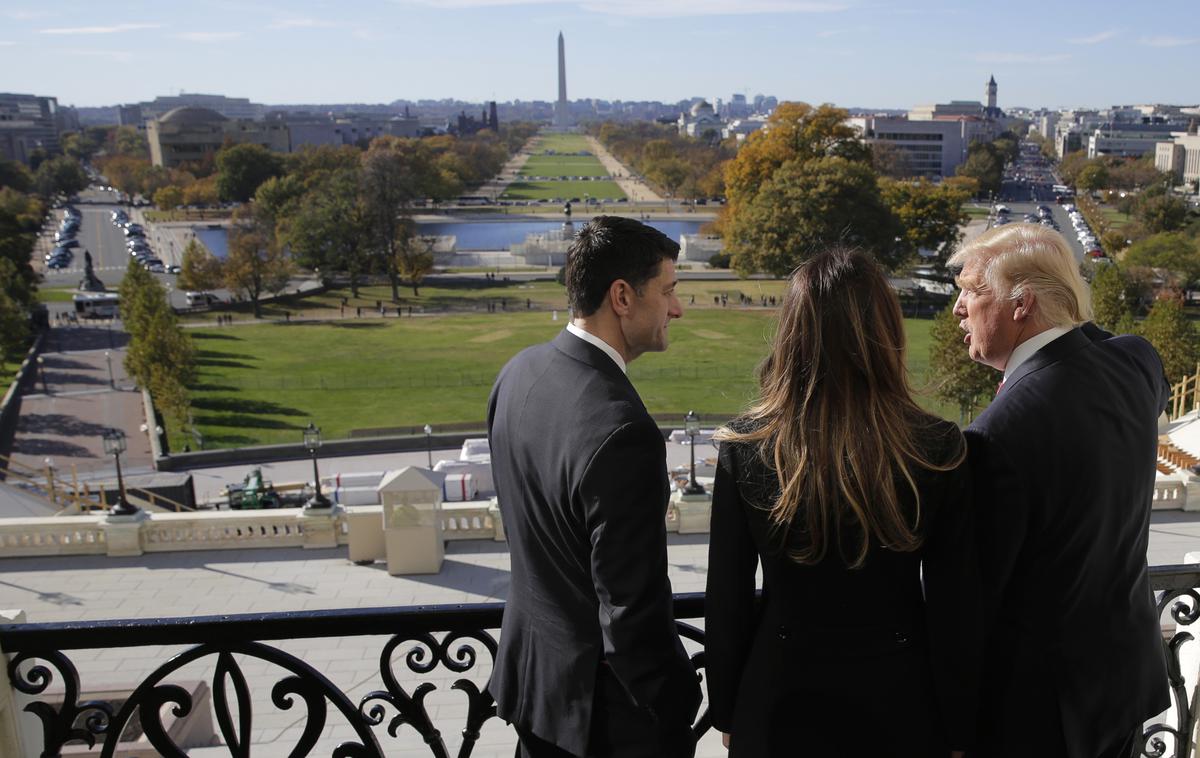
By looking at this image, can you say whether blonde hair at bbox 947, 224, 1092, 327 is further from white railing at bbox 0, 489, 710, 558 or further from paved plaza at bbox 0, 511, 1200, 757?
white railing at bbox 0, 489, 710, 558

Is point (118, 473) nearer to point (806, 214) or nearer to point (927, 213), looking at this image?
point (806, 214)

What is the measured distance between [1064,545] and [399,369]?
106ft

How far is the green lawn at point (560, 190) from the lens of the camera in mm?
107062

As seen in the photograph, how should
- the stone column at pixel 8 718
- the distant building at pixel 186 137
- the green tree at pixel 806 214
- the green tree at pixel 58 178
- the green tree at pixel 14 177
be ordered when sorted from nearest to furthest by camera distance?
1. the stone column at pixel 8 718
2. the green tree at pixel 806 214
3. the green tree at pixel 14 177
4. the green tree at pixel 58 178
5. the distant building at pixel 186 137

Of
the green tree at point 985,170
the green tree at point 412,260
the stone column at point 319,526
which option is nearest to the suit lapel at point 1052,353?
the stone column at point 319,526

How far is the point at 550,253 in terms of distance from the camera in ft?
200

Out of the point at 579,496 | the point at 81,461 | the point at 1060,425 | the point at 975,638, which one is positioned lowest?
the point at 81,461

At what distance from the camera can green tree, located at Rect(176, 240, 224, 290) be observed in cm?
4588

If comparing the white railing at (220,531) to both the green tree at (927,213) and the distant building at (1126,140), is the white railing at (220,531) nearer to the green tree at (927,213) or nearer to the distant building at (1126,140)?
the green tree at (927,213)

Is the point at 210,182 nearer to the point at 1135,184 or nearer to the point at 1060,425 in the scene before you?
the point at 1135,184

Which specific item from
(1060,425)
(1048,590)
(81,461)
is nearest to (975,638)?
(1048,590)

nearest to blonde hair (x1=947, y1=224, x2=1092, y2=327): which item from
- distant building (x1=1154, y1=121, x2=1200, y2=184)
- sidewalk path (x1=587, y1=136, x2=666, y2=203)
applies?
sidewalk path (x1=587, y1=136, x2=666, y2=203)

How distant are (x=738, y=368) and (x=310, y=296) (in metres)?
26.4

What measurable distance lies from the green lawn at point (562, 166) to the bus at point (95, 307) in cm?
9498
